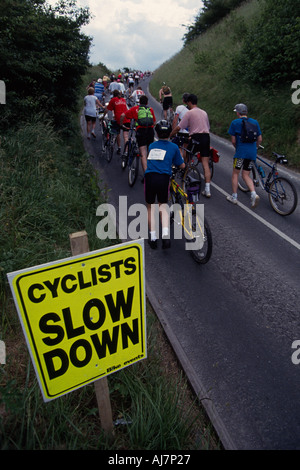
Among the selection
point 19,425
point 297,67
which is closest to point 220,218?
point 19,425

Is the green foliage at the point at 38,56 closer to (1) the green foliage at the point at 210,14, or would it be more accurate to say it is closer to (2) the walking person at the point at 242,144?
(2) the walking person at the point at 242,144

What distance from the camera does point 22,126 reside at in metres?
7.48

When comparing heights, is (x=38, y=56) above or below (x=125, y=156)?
above

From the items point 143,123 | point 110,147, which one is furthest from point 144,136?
point 110,147

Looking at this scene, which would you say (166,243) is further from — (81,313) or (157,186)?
(81,313)

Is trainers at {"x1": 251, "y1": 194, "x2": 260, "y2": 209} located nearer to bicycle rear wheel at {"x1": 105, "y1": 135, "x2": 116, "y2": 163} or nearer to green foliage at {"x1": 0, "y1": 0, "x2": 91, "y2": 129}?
bicycle rear wheel at {"x1": 105, "y1": 135, "x2": 116, "y2": 163}

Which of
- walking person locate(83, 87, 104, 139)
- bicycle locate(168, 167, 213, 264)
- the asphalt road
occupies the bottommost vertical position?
the asphalt road

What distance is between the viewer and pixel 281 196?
6.39m

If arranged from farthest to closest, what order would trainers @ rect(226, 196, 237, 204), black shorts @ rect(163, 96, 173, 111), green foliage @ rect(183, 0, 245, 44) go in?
green foliage @ rect(183, 0, 245, 44) < black shorts @ rect(163, 96, 173, 111) < trainers @ rect(226, 196, 237, 204)

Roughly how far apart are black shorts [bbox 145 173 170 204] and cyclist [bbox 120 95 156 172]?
2929 millimetres

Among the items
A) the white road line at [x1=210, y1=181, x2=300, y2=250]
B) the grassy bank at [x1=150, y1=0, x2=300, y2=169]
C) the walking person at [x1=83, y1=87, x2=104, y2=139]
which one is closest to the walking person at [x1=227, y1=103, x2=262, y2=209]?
the white road line at [x1=210, y1=181, x2=300, y2=250]

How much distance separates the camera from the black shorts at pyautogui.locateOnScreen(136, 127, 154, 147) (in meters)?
7.31

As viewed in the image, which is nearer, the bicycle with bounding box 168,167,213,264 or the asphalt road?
the asphalt road

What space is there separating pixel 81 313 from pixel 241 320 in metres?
2.63
